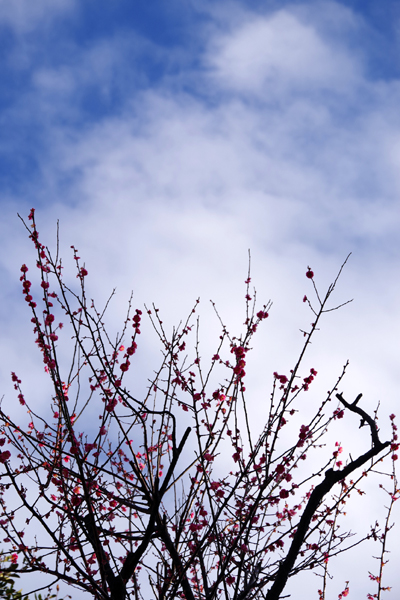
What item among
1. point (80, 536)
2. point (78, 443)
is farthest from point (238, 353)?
point (80, 536)

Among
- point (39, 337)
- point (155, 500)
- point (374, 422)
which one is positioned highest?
point (39, 337)

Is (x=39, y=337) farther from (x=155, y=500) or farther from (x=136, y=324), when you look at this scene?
(x=155, y=500)

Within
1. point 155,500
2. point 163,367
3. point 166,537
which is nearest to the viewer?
point 155,500

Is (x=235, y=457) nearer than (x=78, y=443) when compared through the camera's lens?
No

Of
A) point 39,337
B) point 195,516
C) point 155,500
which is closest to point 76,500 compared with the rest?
point 155,500

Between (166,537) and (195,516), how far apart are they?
60cm

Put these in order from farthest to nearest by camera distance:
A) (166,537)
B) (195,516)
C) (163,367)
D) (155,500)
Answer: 1. (163,367)
2. (195,516)
3. (166,537)
4. (155,500)

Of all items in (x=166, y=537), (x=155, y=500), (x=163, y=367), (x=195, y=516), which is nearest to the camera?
(x=155, y=500)

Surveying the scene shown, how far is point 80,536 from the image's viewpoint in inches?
205

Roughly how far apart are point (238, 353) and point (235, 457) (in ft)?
4.32

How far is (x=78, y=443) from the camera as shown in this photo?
5.35 m

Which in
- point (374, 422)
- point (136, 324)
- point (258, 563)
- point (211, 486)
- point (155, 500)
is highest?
point (136, 324)

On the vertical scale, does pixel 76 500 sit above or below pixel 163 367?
below

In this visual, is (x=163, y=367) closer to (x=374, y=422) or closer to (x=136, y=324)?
(x=136, y=324)
